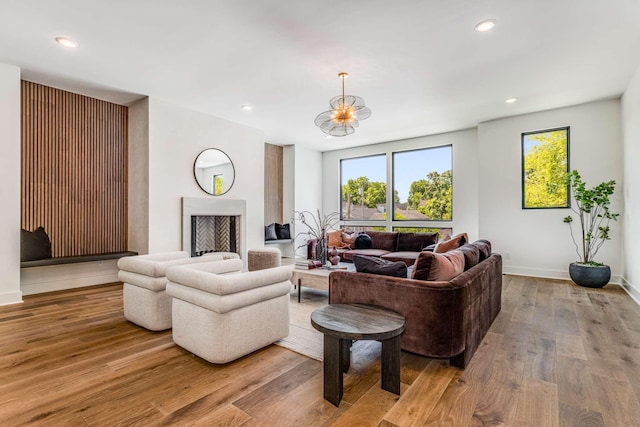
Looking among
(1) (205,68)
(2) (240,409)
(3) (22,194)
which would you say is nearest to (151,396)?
(2) (240,409)

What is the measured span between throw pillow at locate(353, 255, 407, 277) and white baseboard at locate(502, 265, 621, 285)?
4.41 m

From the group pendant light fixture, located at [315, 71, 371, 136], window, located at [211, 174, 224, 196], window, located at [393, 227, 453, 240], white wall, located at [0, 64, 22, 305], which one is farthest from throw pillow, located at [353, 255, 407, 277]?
window, located at [393, 227, 453, 240]

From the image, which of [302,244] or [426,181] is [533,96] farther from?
[302,244]

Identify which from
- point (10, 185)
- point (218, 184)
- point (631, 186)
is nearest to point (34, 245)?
point (10, 185)

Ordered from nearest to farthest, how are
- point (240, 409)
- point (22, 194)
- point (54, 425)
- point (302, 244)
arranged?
point (54, 425) < point (240, 409) < point (22, 194) < point (302, 244)

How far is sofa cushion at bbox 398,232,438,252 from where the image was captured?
6145 mm

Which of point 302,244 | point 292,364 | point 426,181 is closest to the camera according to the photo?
point 292,364

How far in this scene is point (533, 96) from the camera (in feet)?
15.9

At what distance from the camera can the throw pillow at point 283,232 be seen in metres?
7.51

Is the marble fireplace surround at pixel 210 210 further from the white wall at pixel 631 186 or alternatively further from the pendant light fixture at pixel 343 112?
the white wall at pixel 631 186

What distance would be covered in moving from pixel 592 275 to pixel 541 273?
872 millimetres

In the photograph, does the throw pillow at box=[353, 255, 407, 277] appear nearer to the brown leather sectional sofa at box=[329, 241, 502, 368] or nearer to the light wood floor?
the brown leather sectional sofa at box=[329, 241, 502, 368]

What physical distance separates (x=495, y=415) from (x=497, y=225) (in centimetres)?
497

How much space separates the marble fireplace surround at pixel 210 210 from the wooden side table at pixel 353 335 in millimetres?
3895
